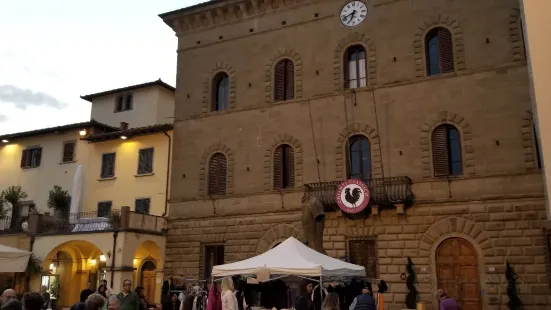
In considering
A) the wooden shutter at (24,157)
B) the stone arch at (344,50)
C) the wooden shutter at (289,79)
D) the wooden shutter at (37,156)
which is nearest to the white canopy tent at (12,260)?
the wooden shutter at (289,79)

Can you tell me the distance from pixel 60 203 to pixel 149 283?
678cm

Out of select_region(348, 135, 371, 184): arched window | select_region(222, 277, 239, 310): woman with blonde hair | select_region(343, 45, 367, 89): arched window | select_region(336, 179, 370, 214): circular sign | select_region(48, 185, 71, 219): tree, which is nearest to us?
select_region(222, 277, 239, 310): woman with blonde hair

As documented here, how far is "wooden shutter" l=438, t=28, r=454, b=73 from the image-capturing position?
69.2 ft

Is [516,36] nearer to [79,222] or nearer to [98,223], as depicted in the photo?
Answer: [98,223]

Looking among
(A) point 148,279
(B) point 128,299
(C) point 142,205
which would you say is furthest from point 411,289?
(C) point 142,205

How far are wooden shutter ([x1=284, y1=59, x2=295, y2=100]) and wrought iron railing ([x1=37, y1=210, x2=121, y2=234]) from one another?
9.18 metres

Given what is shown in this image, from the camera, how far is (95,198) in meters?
28.6

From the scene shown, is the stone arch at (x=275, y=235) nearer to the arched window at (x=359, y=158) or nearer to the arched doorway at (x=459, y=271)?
the arched window at (x=359, y=158)

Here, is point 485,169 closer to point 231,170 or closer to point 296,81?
point 296,81

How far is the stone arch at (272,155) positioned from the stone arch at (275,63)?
1.92m

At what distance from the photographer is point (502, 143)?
19453 mm

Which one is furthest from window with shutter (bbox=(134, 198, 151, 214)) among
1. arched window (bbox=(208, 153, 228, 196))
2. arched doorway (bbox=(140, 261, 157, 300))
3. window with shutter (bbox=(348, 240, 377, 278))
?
window with shutter (bbox=(348, 240, 377, 278))

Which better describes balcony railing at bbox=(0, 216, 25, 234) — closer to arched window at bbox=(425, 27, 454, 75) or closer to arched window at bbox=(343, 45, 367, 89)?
arched window at bbox=(343, 45, 367, 89)

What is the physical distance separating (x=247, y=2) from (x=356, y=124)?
27.3ft
